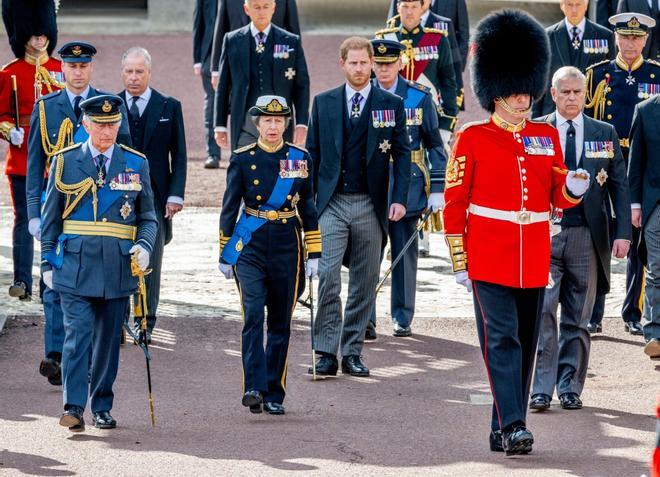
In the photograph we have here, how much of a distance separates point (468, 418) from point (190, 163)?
8321 millimetres

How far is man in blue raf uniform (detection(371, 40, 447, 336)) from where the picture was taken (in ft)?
35.3

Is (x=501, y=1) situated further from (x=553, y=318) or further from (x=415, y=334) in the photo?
(x=553, y=318)

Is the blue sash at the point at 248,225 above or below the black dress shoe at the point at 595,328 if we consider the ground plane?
above

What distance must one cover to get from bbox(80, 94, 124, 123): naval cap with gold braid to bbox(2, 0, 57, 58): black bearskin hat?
292cm

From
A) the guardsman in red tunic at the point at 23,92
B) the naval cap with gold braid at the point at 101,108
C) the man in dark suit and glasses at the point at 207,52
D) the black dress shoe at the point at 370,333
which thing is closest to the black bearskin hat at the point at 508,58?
the naval cap with gold braid at the point at 101,108

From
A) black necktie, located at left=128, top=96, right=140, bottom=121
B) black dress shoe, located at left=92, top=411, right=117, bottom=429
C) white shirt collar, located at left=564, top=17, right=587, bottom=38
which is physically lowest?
black dress shoe, located at left=92, top=411, right=117, bottom=429

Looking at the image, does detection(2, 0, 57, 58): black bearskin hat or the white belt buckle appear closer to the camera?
the white belt buckle

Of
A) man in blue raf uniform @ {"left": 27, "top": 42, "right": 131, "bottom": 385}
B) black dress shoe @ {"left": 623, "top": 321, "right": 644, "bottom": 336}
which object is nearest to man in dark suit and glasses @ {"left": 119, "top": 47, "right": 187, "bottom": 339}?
man in blue raf uniform @ {"left": 27, "top": 42, "right": 131, "bottom": 385}

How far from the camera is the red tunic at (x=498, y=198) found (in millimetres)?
8156

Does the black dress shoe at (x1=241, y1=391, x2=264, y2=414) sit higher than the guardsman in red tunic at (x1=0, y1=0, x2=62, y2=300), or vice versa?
the guardsman in red tunic at (x1=0, y1=0, x2=62, y2=300)

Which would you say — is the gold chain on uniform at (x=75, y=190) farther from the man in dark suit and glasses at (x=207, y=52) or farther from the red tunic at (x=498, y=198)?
the man in dark suit and glasses at (x=207, y=52)

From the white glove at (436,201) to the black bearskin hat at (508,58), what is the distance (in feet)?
7.72

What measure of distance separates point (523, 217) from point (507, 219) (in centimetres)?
8

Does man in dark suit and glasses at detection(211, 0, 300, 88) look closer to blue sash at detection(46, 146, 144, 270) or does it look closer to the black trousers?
the black trousers
